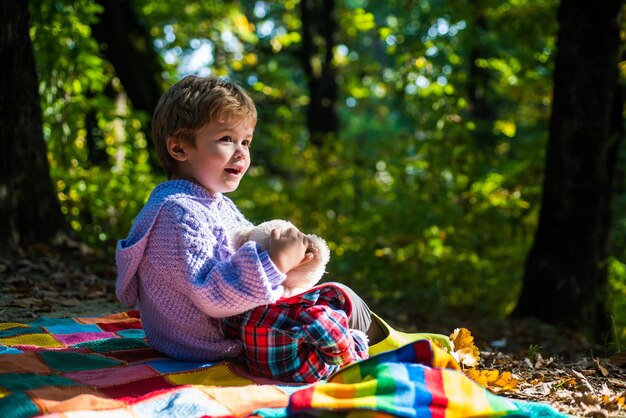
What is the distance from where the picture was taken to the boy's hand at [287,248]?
2.51 metres

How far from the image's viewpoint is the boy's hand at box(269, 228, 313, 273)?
251 cm

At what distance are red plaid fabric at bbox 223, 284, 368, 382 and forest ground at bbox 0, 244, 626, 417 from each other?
0.64m

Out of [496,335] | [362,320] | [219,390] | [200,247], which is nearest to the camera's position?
[219,390]

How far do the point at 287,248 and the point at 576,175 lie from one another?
435 cm

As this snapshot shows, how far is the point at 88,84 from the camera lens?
6742mm

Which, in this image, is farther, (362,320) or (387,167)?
(387,167)

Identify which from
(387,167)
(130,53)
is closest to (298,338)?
(387,167)

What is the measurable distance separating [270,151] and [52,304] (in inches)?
455

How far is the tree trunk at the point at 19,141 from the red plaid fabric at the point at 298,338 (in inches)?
124

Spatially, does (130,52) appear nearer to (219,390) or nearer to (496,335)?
(496,335)

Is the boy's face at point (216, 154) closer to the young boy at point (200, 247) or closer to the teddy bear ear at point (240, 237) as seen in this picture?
the young boy at point (200, 247)

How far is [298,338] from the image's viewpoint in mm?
2592

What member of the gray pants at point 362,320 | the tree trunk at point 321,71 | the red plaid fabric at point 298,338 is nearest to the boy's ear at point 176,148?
the red plaid fabric at point 298,338

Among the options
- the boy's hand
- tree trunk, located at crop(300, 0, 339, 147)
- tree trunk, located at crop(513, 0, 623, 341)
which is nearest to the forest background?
tree trunk, located at crop(513, 0, 623, 341)
